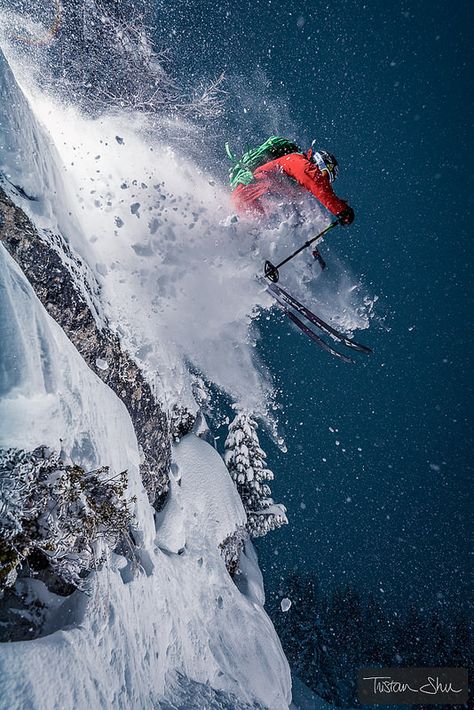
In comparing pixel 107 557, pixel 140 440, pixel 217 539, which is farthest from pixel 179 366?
pixel 107 557

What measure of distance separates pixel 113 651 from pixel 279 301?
909 centimetres

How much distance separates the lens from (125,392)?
7309 mm

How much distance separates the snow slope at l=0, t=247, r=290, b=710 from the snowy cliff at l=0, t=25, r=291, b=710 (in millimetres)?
24

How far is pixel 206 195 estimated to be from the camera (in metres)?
10.2

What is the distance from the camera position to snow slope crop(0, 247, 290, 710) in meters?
3.16

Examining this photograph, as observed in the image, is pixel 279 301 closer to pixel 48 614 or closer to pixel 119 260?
pixel 119 260

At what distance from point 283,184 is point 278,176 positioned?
259mm

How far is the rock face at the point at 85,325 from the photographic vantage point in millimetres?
5328

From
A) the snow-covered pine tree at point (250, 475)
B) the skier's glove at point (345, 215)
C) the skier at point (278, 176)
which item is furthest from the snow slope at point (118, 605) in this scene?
the skier at point (278, 176)

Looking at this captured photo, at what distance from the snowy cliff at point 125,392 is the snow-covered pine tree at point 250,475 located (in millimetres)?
1635
